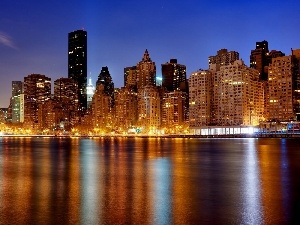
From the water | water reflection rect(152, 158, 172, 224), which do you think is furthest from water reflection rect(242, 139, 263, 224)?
water reflection rect(152, 158, 172, 224)

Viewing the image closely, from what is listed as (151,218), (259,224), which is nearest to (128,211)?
(151,218)

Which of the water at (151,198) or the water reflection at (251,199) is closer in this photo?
the water reflection at (251,199)

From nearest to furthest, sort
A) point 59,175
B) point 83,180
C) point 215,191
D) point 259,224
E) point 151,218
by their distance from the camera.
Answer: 1. point 259,224
2. point 151,218
3. point 215,191
4. point 83,180
5. point 59,175

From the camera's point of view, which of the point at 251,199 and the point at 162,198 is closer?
the point at 251,199

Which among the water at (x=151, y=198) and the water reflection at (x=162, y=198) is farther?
the water at (x=151, y=198)

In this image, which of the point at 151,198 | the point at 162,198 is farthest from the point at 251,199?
the point at 151,198

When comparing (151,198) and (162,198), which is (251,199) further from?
(151,198)

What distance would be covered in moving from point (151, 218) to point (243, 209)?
5312mm

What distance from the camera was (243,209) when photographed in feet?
72.3

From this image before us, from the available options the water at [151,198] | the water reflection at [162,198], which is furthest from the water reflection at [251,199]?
the water reflection at [162,198]

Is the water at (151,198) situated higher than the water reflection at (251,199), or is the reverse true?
the water at (151,198)

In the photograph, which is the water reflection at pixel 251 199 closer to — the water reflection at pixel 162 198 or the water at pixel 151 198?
the water at pixel 151 198

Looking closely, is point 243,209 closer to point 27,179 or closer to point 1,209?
point 1,209

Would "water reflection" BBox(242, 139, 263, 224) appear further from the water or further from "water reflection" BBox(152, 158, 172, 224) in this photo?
"water reflection" BBox(152, 158, 172, 224)
